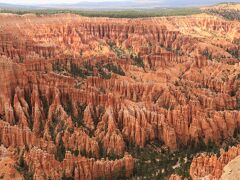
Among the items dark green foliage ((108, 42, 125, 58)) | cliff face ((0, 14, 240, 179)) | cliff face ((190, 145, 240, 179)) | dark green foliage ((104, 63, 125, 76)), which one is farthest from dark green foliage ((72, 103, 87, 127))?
dark green foliage ((108, 42, 125, 58))

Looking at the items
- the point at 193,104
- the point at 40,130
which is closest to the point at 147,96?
the point at 193,104

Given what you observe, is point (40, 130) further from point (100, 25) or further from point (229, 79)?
point (100, 25)

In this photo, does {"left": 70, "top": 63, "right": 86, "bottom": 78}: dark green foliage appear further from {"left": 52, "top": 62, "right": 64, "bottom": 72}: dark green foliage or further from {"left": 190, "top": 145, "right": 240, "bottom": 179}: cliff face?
{"left": 190, "top": 145, "right": 240, "bottom": 179}: cliff face

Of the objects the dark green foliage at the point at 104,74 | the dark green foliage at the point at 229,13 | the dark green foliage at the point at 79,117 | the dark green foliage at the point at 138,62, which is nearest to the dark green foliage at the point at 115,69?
the dark green foliage at the point at 104,74

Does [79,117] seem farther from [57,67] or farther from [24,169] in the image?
[57,67]

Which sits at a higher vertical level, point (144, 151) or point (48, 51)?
point (48, 51)

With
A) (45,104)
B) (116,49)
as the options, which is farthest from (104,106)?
(116,49)
